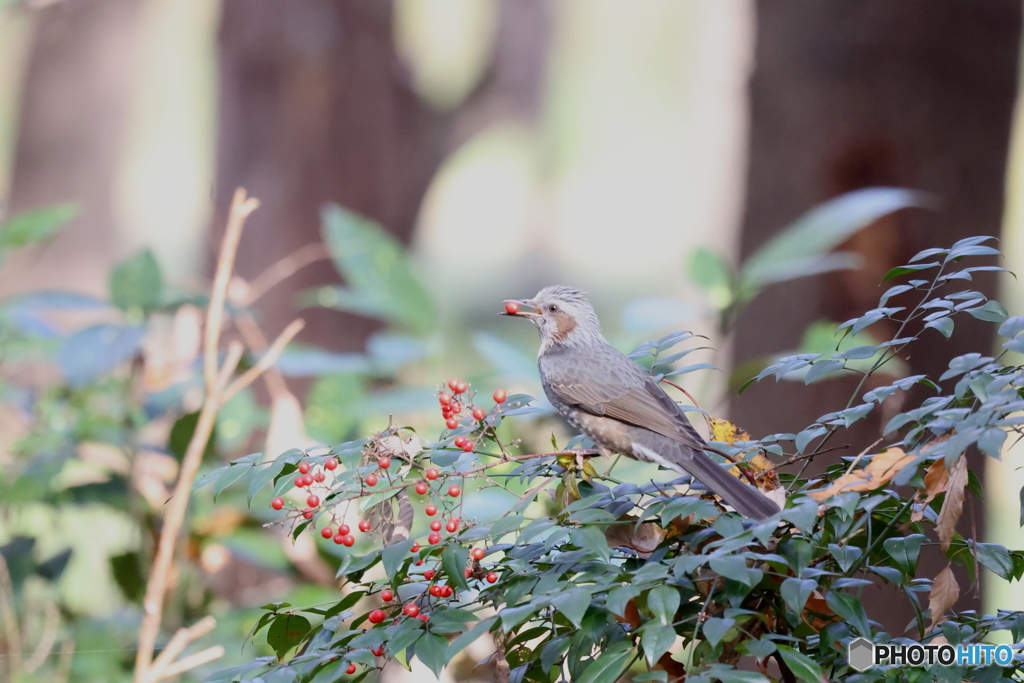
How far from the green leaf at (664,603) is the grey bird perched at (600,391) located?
0.54 m

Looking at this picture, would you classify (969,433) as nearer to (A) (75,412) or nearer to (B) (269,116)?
(A) (75,412)

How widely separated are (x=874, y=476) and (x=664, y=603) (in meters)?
0.31

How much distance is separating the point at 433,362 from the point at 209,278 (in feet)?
8.61

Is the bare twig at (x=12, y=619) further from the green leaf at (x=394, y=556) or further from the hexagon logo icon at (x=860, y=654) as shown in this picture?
the hexagon logo icon at (x=860, y=654)

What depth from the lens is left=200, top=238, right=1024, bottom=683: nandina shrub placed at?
88cm

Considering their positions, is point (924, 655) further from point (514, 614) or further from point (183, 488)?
point (183, 488)

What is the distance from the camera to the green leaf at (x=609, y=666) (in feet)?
3.02

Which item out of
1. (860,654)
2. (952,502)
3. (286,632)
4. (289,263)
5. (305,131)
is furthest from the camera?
(305,131)

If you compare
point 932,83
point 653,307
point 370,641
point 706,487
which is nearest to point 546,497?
point 653,307

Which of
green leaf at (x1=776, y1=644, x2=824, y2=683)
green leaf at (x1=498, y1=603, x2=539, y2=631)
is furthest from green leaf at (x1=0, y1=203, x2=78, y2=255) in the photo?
green leaf at (x1=776, y1=644, x2=824, y2=683)

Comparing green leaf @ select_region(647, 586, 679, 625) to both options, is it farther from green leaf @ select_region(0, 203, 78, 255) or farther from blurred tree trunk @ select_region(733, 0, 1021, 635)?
green leaf @ select_region(0, 203, 78, 255)

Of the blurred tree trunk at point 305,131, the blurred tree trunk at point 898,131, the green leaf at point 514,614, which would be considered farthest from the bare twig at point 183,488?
the blurred tree trunk at point 305,131

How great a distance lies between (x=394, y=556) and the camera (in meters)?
0.94

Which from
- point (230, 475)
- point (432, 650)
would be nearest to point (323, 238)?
point (230, 475)
